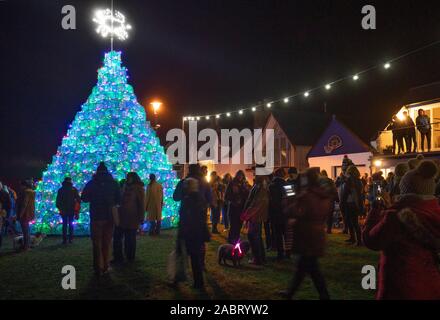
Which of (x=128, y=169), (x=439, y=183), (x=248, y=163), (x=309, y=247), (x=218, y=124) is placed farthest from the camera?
(x=218, y=124)

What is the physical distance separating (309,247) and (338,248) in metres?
4.92

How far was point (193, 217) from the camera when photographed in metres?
5.84

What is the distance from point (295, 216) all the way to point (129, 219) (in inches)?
164

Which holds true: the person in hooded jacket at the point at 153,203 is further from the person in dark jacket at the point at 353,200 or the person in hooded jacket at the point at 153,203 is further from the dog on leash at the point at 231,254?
the person in dark jacket at the point at 353,200

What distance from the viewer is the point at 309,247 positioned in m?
4.82

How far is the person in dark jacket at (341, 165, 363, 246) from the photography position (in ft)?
31.9

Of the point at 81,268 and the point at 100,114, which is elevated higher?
the point at 100,114

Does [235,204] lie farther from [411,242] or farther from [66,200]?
[411,242]

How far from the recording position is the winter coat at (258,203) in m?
7.69

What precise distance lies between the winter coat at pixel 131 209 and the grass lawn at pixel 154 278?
818 mm

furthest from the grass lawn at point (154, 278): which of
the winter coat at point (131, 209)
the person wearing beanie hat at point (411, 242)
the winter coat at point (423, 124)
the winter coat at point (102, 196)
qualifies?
the winter coat at point (423, 124)

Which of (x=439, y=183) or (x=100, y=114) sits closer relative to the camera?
(x=439, y=183)

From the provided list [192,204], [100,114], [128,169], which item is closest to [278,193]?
[192,204]
